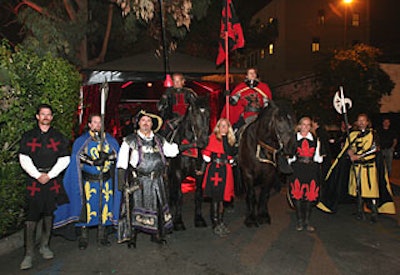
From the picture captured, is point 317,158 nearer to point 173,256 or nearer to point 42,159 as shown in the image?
point 173,256

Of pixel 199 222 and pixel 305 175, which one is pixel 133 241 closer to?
pixel 199 222

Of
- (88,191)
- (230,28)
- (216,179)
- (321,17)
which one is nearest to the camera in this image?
(88,191)

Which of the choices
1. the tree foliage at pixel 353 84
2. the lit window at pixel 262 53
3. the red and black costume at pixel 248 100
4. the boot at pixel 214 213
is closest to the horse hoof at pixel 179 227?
the boot at pixel 214 213

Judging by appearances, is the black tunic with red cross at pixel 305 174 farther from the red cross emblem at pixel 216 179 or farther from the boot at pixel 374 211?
the boot at pixel 374 211

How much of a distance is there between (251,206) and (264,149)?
1.02 meters

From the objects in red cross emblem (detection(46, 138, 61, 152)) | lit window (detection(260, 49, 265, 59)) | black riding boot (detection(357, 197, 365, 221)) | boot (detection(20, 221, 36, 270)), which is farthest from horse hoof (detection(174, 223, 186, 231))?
lit window (detection(260, 49, 265, 59))

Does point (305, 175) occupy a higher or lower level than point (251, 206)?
higher

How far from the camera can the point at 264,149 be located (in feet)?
21.6

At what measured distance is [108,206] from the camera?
573 centimetres

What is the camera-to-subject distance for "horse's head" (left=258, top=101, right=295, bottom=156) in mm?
6060

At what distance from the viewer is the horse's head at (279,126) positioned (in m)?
6.06

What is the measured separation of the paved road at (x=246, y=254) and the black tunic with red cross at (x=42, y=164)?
741 mm

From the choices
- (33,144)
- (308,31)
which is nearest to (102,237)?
(33,144)

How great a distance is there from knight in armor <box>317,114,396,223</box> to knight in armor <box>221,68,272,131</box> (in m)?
1.78
